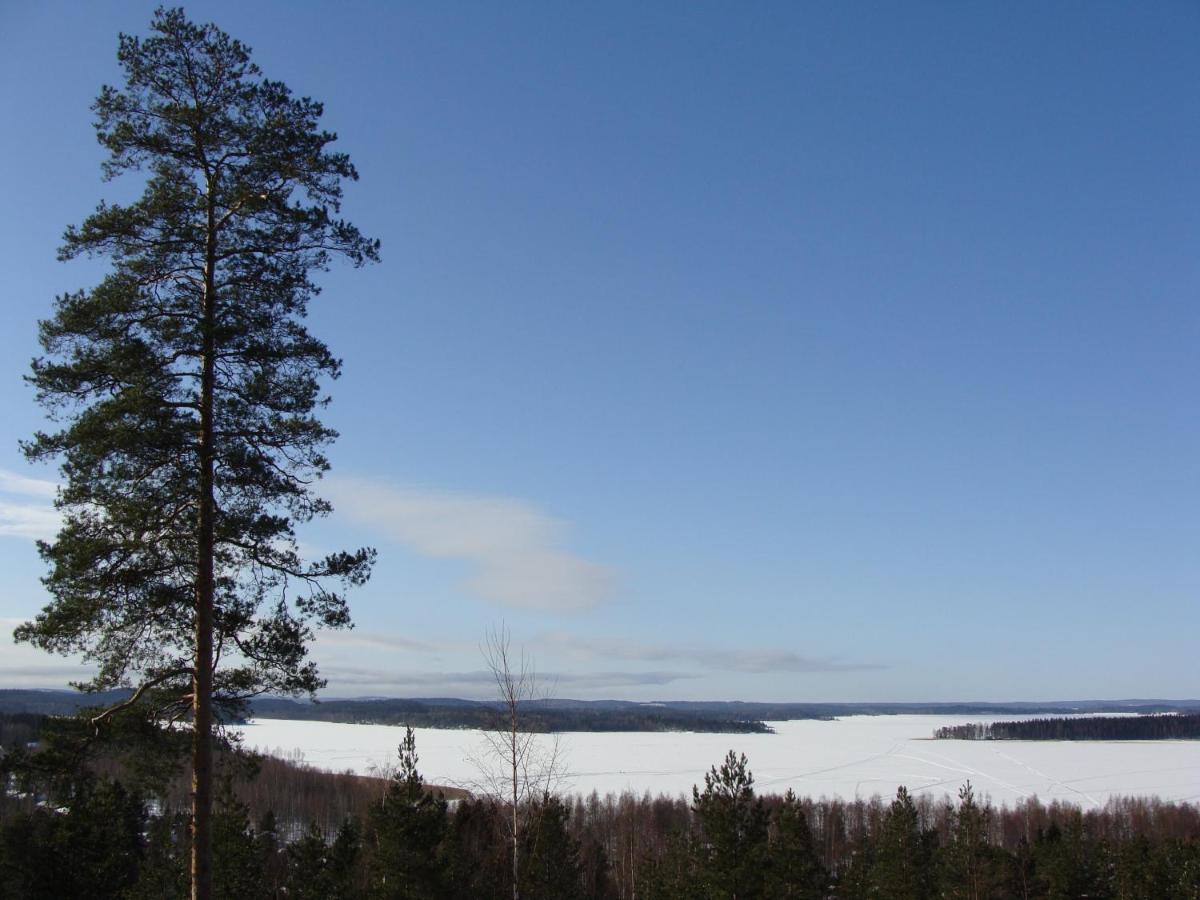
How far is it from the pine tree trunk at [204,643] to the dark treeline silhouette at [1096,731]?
192 metres

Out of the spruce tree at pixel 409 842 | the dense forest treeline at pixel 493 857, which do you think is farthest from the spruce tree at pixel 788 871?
the spruce tree at pixel 409 842

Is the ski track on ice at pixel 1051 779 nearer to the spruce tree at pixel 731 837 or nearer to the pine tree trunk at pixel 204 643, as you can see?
the spruce tree at pixel 731 837

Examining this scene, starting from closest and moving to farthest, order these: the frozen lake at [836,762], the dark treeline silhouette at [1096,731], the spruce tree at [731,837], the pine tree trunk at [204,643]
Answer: the pine tree trunk at [204,643] < the spruce tree at [731,837] < the frozen lake at [836,762] < the dark treeline silhouette at [1096,731]

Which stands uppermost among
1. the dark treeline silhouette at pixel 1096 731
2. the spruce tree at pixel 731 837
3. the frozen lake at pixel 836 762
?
the spruce tree at pixel 731 837

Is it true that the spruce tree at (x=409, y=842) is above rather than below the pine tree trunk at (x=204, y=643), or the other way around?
below

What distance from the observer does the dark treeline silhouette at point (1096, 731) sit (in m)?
171

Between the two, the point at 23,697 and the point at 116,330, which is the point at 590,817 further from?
the point at 23,697

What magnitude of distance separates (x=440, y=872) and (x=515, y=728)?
5.10 metres

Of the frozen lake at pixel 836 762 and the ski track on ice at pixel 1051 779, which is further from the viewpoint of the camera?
the frozen lake at pixel 836 762

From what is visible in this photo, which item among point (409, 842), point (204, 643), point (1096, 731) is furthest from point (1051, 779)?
point (204, 643)

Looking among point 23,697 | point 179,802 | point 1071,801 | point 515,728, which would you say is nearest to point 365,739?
point 23,697

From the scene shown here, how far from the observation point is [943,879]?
103ft

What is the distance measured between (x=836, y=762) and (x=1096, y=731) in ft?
275

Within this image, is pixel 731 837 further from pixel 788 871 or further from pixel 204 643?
pixel 204 643
